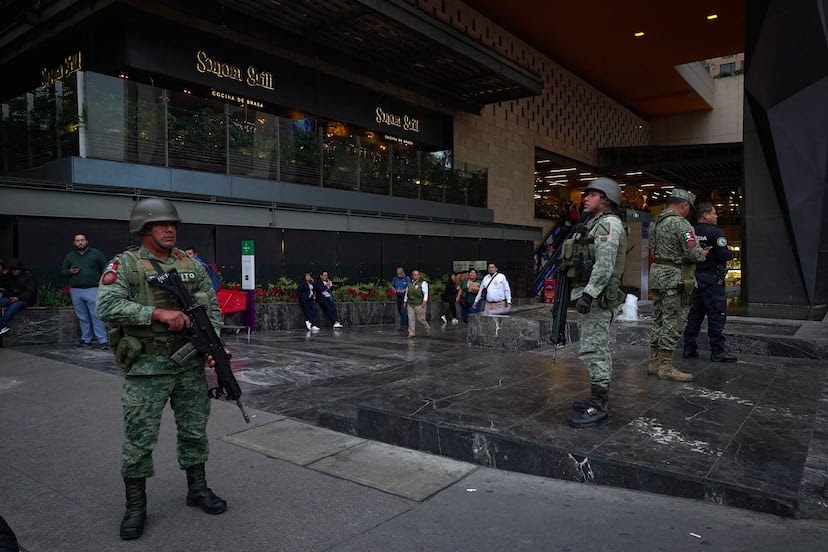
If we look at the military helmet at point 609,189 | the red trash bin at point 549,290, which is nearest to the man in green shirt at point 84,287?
the military helmet at point 609,189

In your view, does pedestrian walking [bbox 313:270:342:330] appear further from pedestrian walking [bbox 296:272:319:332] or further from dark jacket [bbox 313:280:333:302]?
pedestrian walking [bbox 296:272:319:332]

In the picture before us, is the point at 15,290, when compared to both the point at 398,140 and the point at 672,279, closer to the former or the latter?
the point at 672,279

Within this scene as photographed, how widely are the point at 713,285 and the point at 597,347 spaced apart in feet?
9.91

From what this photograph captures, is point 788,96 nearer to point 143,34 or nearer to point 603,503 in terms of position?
point 603,503

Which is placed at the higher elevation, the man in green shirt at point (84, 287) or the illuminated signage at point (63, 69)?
the illuminated signage at point (63, 69)

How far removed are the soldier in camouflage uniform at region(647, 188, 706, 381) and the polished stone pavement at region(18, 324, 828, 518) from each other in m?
0.37

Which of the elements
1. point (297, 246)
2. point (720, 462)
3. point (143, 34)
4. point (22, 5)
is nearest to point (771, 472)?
point (720, 462)

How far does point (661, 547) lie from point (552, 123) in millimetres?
27733

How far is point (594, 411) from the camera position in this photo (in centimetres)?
431

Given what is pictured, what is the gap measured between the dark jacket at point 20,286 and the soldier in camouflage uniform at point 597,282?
8.97 metres

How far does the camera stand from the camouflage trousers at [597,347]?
4395mm

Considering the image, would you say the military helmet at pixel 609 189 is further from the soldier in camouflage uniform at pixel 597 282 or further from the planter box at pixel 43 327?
the planter box at pixel 43 327

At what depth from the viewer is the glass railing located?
12008mm

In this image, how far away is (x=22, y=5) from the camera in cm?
1435
